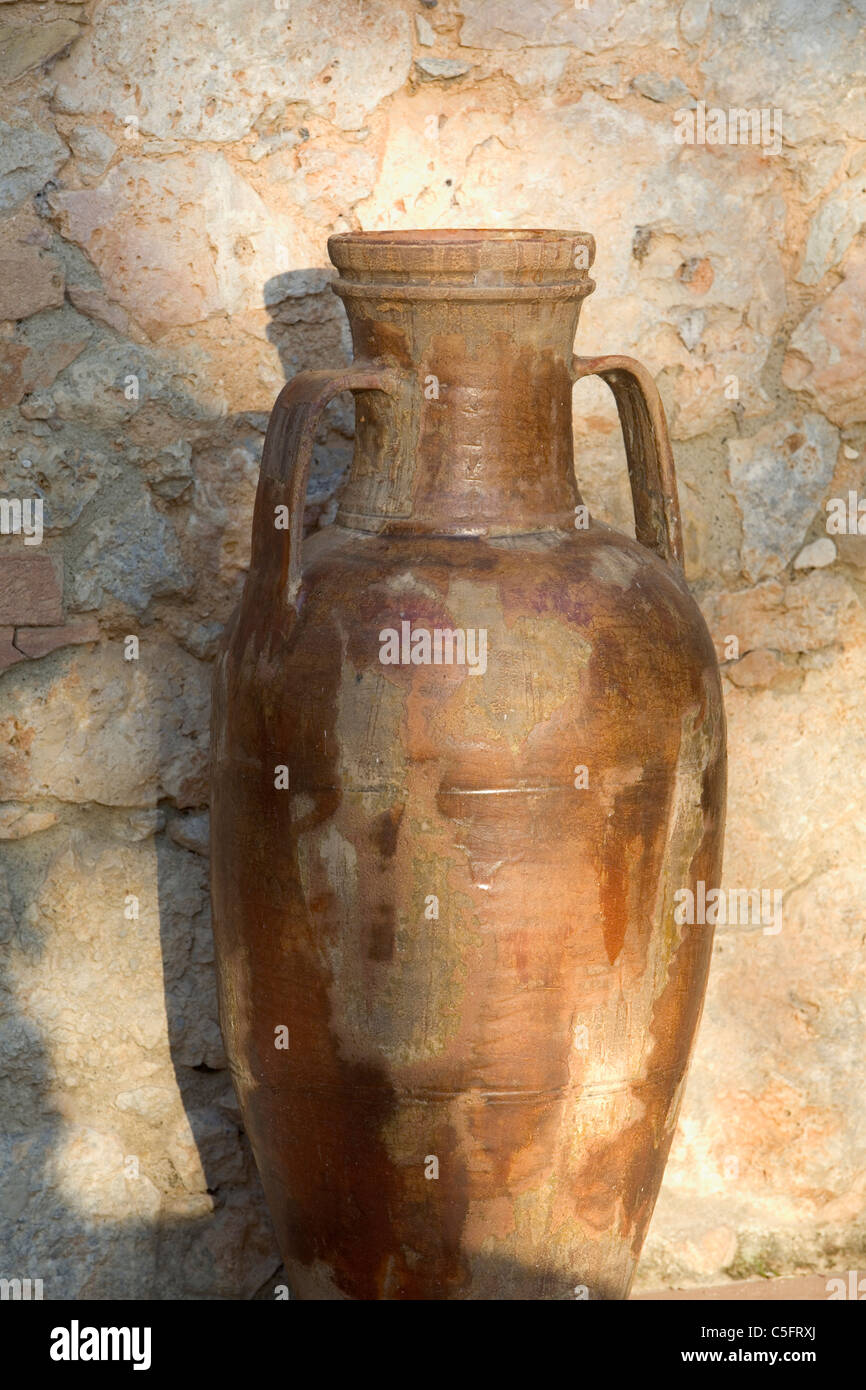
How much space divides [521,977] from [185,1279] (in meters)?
0.93

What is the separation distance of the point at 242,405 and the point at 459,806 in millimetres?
804

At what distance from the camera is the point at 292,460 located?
6.52 ft

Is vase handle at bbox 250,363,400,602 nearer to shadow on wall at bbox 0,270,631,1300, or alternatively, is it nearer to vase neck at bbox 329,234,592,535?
vase neck at bbox 329,234,592,535

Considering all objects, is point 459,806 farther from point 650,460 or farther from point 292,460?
point 650,460

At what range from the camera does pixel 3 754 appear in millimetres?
2320

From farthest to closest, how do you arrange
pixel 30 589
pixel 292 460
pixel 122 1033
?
pixel 122 1033 < pixel 30 589 < pixel 292 460

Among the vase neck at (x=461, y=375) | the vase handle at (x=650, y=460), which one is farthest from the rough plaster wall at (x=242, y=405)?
the vase neck at (x=461, y=375)

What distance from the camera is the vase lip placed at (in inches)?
76.6

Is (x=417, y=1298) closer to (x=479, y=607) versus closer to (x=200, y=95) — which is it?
(x=479, y=607)

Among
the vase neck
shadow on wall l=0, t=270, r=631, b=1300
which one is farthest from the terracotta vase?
shadow on wall l=0, t=270, r=631, b=1300

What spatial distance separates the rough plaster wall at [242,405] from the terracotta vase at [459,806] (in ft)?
1.06

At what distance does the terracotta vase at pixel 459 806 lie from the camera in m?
1.90

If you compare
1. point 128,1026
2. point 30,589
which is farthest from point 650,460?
point 128,1026

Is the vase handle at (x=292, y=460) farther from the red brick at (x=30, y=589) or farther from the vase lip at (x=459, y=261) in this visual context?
the red brick at (x=30, y=589)
